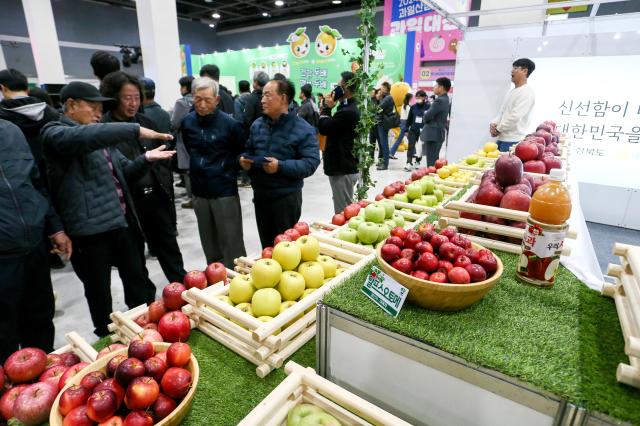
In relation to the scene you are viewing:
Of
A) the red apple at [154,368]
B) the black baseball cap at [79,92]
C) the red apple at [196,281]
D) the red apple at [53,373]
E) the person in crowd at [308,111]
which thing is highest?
the black baseball cap at [79,92]

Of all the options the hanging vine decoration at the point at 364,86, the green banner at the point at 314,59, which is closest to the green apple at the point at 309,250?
the hanging vine decoration at the point at 364,86

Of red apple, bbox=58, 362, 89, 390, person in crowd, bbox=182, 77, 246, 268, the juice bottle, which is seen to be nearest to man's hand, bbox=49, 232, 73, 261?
person in crowd, bbox=182, 77, 246, 268

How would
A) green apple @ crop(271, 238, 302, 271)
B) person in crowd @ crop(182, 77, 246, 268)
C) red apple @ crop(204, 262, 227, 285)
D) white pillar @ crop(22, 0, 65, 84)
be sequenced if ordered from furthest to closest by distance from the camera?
white pillar @ crop(22, 0, 65, 84), person in crowd @ crop(182, 77, 246, 268), red apple @ crop(204, 262, 227, 285), green apple @ crop(271, 238, 302, 271)

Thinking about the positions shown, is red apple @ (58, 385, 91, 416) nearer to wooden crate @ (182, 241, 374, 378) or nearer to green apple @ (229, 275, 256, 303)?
wooden crate @ (182, 241, 374, 378)

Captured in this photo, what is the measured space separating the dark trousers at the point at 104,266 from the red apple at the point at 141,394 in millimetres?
1595

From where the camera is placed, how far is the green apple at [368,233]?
6.23 ft

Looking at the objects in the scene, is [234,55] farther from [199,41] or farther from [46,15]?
[46,15]

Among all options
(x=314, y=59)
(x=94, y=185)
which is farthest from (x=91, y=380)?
(x=314, y=59)

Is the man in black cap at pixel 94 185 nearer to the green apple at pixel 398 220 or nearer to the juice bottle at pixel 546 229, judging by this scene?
the green apple at pixel 398 220

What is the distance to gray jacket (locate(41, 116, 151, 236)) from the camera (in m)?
1.96

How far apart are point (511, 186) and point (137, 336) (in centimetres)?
159

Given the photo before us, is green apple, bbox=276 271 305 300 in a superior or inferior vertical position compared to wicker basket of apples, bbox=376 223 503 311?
inferior

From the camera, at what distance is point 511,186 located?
156 centimetres

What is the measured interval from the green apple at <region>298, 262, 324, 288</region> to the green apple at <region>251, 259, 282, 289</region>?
0.13m
